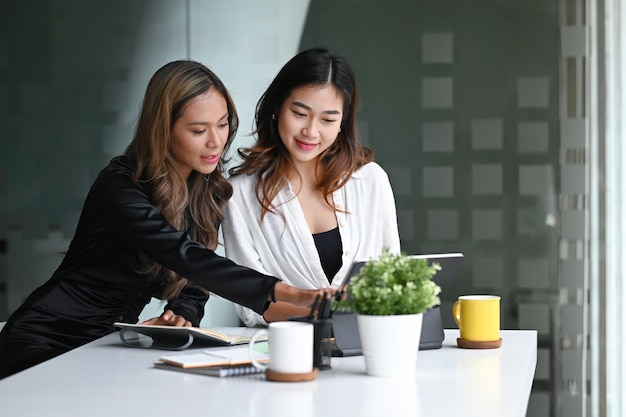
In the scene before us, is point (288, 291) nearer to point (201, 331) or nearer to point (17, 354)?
point (201, 331)

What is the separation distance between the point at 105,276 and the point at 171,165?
37cm

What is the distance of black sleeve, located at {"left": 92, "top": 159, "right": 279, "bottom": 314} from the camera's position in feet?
7.22

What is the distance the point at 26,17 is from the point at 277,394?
346cm

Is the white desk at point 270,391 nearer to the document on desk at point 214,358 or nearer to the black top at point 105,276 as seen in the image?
the document on desk at point 214,358

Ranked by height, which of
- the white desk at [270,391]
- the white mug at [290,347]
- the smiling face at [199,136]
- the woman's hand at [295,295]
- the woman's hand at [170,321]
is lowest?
the white desk at [270,391]

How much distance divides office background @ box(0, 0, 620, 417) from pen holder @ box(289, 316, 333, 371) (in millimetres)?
2240

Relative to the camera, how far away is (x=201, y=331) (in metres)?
2.11

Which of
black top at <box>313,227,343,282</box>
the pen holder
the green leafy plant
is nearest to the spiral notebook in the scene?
the pen holder

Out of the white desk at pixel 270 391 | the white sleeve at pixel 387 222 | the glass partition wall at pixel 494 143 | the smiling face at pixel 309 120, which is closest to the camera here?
the white desk at pixel 270 391

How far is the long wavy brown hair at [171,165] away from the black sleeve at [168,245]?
0.06m

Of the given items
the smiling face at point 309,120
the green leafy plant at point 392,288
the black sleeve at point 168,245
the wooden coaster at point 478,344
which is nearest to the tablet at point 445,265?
the wooden coaster at point 478,344

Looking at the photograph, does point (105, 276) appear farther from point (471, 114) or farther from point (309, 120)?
point (471, 114)

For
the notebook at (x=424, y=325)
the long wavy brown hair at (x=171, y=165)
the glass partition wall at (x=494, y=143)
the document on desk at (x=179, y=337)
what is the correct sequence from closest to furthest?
the notebook at (x=424, y=325)
the document on desk at (x=179, y=337)
the long wavy brown hair at (x=171, y=165)
the glass partition wall at (x=494, y=143)

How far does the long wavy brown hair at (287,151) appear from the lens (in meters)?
Answer: 2.75
